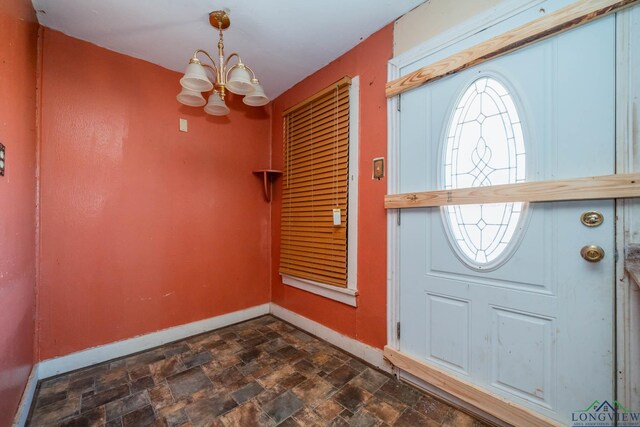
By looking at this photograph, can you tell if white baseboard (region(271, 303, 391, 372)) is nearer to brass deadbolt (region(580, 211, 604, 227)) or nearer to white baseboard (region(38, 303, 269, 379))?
white baseboard (region(38, 303, 269, 379))

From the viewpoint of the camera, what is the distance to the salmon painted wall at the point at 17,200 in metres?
1.24

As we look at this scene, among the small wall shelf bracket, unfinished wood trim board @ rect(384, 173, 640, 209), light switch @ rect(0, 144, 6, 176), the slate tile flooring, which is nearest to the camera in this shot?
unfinished wood trim board @ rect(384, 173, 640, 209)

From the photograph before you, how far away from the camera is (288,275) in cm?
283

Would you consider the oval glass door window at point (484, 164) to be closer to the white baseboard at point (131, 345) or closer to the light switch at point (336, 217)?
the light switch at point (336, 217)

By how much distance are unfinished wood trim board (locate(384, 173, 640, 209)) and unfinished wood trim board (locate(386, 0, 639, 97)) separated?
71 cm

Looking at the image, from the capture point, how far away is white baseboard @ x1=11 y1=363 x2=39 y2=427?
1374mm

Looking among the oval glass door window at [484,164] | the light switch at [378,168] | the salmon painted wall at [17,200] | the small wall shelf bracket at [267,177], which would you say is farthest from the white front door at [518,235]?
the salmon painted wall at [17,200]

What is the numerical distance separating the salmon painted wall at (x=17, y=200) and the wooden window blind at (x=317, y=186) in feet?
6.22

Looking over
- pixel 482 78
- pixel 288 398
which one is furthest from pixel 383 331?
pixel 482 78

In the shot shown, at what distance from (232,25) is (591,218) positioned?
243cm

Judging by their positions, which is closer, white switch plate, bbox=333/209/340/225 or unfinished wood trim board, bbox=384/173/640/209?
unfinished wood trim board, bbox=384/173/640/209

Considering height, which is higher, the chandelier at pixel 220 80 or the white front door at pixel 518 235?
the chandelier at pixel 220 80

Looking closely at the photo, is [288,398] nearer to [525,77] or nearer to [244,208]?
[244,208]

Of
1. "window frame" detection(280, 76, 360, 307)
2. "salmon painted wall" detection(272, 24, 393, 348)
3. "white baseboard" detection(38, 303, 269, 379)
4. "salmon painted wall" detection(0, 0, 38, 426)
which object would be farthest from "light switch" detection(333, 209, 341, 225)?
"salmon painted wall" detection(0, 0, 38, 426)
